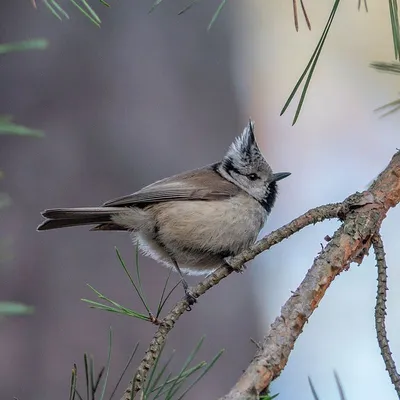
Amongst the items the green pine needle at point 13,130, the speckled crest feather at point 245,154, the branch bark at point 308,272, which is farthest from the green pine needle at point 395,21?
the speckled crest feather at point 245,154

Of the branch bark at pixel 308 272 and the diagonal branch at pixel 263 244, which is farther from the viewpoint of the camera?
the diagonal branch at pixel 263 244

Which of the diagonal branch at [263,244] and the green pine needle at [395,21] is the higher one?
the green pine needle at [395,21]

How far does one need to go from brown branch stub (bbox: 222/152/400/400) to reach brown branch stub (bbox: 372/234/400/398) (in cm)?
4

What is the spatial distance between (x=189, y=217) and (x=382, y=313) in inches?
65.4

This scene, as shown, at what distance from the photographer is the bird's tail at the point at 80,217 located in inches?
115

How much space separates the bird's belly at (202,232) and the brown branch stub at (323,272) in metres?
1.19

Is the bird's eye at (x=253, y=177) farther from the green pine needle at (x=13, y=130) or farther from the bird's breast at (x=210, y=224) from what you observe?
the green pine needle at (x=13, y=130)

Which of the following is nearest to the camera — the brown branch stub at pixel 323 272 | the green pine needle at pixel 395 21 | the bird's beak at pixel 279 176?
the brown branch stub at pixel 323 272

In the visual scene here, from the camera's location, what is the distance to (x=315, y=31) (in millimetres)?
6453

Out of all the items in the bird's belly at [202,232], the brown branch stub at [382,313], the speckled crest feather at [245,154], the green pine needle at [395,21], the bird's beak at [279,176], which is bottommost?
the brown branch stub at [382,313]

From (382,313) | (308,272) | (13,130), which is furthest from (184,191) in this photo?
(13,130)

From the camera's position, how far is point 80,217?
3.06 meters

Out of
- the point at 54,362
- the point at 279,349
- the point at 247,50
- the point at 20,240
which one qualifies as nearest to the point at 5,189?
the point at 20,240

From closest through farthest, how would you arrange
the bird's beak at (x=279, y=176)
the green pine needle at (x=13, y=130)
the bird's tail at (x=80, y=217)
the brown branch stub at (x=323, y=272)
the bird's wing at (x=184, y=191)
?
the green pine needle at (x=13, y=130) → the brown branch stub at (x=323, y=272) → the bird's tail at (x=80, y=217) → the bird's wing at (x=184, y=191) → the bird's beak at (x=279, y=176)
